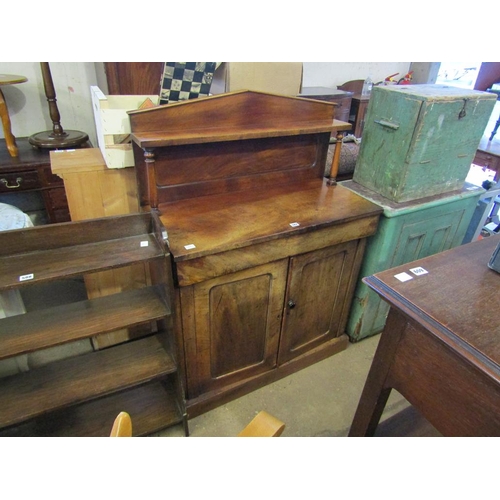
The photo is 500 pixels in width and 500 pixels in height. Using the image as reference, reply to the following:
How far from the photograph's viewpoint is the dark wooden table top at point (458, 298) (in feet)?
2.86

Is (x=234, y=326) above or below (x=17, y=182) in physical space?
below

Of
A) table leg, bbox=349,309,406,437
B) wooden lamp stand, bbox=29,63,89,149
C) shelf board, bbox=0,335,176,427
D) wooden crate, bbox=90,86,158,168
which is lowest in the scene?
shelf board, bbox=0,335,176,427

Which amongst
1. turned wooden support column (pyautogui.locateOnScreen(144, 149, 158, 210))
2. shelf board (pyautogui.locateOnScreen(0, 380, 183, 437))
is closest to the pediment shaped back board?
turned wooden support column (pyautogui.locateOnScreen(144, 149, 158, 210))

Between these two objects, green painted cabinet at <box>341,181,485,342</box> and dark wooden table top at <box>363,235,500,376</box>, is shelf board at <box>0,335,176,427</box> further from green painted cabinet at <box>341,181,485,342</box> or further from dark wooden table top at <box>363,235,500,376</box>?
green painted cabinet at <box>341,181,485,342</box>

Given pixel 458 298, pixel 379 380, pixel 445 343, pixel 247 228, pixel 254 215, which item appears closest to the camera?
pixel 445 343

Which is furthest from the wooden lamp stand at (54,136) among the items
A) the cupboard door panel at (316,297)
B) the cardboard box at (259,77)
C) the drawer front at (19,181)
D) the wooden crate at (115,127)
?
the cupboard door panel at (316,297)

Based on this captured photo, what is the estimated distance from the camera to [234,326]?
5.11 feet

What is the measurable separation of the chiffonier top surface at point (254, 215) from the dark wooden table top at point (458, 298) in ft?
1.50

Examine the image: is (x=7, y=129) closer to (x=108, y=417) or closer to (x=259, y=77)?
(x=259, y=77)

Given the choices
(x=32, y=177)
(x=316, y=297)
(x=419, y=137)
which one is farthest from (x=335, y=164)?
(x=32, y=177)

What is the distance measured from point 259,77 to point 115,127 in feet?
2.17

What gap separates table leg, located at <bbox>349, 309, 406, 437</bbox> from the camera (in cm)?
107
